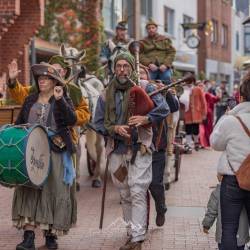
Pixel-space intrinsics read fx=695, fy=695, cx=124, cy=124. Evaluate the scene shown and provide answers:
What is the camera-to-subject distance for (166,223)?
28.0ft

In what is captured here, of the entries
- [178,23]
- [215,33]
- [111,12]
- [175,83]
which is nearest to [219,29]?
[215,33]

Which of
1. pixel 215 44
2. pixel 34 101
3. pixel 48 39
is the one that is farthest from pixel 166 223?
pixel 215 44

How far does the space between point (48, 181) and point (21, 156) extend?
0.59 metres

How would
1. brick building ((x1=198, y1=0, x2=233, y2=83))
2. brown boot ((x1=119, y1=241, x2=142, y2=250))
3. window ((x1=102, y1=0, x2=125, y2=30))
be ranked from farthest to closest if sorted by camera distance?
brick building ((x1=198, y1=0, x2=233, y2=83)) < window ((x1=102, y1=0, x2=125, y2=30)) < brown boot ((x1=119, y1=241, x2=142, y2=250))

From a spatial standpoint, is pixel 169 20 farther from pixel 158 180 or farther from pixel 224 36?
pixel 158 180

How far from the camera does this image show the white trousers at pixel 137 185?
7070mm

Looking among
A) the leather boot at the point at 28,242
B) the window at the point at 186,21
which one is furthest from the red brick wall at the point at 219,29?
the leather boot at the point at 28,242

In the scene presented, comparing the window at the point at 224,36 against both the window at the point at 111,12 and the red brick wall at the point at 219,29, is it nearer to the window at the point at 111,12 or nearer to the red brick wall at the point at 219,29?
the red brick wall at the point at 219,29

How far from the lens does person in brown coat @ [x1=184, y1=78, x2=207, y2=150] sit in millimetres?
18438

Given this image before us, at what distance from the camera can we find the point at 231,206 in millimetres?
5770

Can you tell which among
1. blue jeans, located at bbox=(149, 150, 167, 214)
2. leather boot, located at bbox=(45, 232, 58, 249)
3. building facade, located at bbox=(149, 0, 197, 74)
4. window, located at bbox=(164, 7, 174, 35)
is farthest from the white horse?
window, located at bbox=(164, 7, 174, 35)

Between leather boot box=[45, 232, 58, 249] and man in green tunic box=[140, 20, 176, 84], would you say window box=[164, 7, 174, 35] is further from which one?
leather boot box=[45, 232, 58, 249]

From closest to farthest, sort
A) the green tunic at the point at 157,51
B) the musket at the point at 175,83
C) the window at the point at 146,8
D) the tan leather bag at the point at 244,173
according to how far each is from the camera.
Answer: the tan leather bag at the point at 244,173, the musket at the point at 175,83, the green tunic at the point at 157,51, the window at the point at 146,8

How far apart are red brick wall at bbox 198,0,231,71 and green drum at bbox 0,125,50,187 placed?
130 ft
